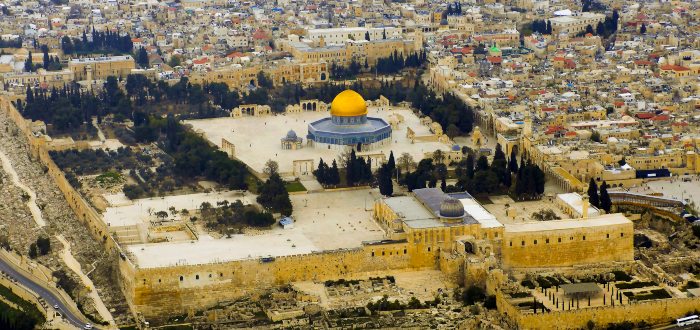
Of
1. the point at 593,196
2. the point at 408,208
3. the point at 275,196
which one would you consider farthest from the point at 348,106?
the point at 408,208

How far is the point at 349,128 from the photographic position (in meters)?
69.6

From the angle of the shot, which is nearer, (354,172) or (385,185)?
(385,185)

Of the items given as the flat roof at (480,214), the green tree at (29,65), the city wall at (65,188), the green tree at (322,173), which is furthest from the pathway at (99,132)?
the flat roof at (480,214)

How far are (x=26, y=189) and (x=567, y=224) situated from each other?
2092 centimetres

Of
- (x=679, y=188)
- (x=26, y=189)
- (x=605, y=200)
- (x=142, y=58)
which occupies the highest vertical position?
(x=605, y=200)

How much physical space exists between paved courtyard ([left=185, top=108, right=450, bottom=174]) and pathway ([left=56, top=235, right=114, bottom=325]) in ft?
33.8

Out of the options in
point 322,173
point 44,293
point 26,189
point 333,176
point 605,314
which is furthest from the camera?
point 26,189

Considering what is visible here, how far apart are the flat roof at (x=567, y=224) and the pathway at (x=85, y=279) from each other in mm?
12219

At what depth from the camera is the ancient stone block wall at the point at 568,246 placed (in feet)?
176

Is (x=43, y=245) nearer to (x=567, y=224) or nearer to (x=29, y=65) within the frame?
(x=567, y=224)

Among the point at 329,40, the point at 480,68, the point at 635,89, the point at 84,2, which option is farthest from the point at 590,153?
the point at 84,2

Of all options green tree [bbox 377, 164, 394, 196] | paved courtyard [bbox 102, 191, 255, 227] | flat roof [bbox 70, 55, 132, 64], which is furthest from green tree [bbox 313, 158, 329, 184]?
flat roof [bbox 70, 55, 132, 64]

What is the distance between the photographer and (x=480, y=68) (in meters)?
82.2

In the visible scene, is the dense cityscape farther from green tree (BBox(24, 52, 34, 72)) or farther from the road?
green tree (BBox(24, 52, 34, 72))
